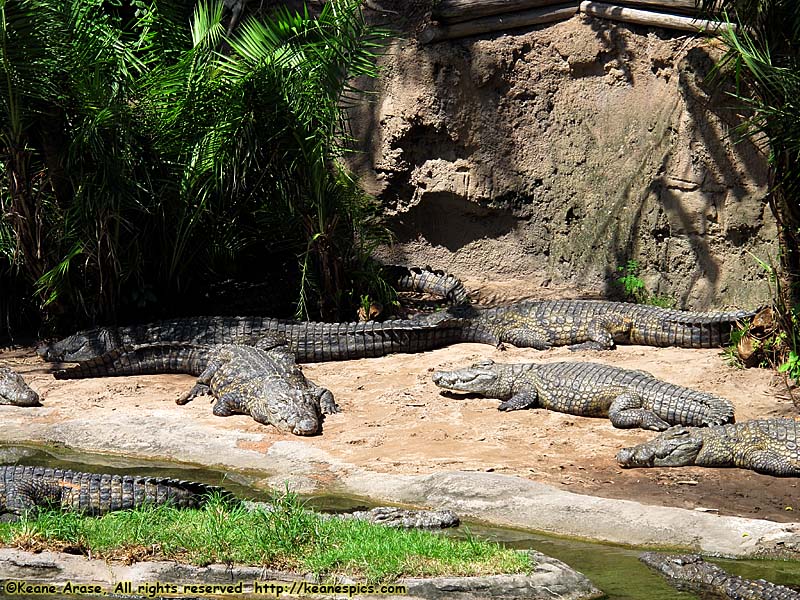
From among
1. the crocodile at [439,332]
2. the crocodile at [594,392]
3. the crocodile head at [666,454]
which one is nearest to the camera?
the crocodile head at [666,454]

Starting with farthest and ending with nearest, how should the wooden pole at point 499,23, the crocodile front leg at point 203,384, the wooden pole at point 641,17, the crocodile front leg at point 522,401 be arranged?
the wooden pole at point 499,23, the wooden pole at point 641,17, the crocodile front leg at point 203,384, the crocodile front leg at point 522,401

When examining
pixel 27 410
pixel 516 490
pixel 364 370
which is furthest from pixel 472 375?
pixel 27 410

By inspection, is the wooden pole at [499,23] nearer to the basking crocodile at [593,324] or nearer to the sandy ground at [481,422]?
Answer: the basking crocodile at [593,324]

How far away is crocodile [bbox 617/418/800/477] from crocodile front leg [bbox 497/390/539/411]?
4.03 ft

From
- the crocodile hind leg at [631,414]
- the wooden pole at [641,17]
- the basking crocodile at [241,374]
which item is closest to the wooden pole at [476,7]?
the wooden pole at [641,17]

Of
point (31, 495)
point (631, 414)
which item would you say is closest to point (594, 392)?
point (631, 414)

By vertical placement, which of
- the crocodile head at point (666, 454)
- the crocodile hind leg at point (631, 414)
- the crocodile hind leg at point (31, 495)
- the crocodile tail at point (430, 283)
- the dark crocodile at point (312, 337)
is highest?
the crocodile tail at point (430, 283)

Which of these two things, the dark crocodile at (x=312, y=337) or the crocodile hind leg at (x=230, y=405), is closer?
the crocodile hind leg at (x=230, y=405)

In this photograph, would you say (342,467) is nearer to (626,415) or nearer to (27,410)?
(626,415)

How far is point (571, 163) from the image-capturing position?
1005 centimetres

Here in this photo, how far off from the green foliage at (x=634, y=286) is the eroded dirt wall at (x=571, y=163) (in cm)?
7

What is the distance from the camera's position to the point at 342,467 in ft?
20.4

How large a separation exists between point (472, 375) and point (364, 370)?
4.01 ft

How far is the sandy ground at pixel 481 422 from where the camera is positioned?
19.1 feet
